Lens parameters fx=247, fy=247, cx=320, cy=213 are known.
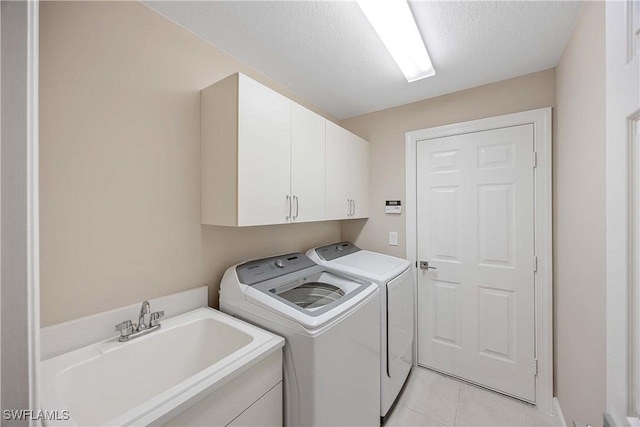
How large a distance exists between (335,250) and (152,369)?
5.03 ft

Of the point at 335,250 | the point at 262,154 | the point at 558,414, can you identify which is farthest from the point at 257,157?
the point at 558,414

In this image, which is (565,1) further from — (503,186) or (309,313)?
(309,313)

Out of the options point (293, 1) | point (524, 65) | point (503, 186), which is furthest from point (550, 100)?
point (293, 1)

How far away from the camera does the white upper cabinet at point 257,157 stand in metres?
1.34

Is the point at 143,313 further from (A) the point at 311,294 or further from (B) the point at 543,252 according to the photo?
(B) the point at 543,252

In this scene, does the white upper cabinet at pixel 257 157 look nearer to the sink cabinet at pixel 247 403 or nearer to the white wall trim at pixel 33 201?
the sink cabinet at pixel 247 403

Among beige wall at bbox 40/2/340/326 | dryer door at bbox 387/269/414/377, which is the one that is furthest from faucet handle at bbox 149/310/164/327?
dryer door at bbox 387/269/414/377

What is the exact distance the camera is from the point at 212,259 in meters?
1.59

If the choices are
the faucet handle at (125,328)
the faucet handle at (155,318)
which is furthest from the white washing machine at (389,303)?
the faucet handle at (125,328)

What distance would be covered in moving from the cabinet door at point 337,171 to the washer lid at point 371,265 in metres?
0.38

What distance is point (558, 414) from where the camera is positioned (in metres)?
1.70

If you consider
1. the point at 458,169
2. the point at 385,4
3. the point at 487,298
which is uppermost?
the point at 385,4

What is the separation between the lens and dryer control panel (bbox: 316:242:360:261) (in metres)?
2.15

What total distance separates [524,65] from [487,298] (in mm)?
1781
